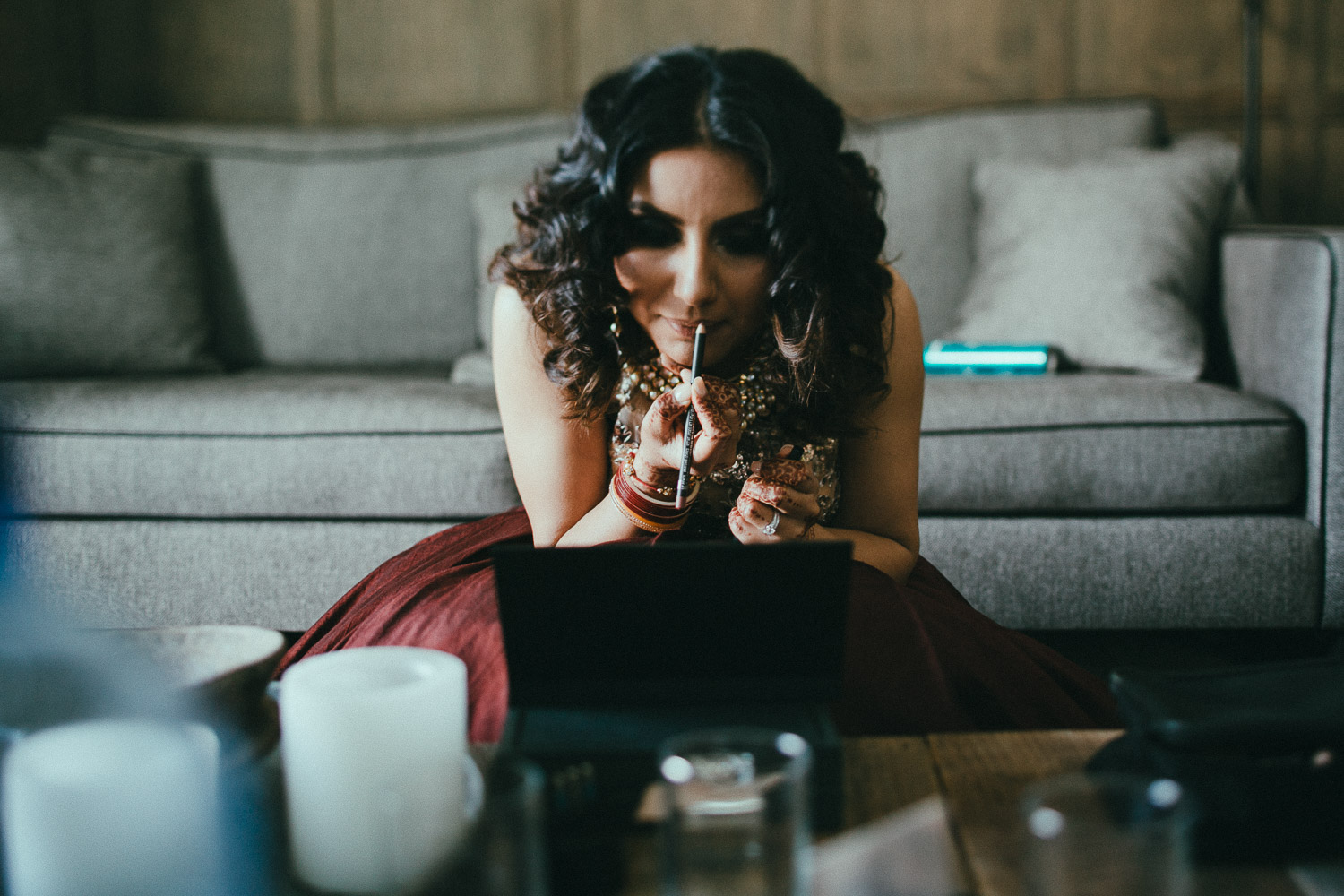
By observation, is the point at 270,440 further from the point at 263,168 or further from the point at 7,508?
the point at 263,168

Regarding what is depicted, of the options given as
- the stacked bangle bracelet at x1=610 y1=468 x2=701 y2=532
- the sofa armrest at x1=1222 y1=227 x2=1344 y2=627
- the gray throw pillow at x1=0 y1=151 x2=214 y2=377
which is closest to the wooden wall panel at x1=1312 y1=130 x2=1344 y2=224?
the sofa armrest at x1=1222 y1=227 x2=1344 y2=627

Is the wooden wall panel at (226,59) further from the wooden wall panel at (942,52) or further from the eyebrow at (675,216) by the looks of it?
the eyebrow at (675,216)

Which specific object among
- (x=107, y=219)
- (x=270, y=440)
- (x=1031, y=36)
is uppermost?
(x=1031, y=36)

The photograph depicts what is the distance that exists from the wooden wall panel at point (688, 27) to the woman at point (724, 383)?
1.73 metres

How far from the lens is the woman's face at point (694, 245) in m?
1.05

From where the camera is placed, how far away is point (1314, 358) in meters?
1.71

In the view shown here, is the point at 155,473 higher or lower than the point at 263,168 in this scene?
lower

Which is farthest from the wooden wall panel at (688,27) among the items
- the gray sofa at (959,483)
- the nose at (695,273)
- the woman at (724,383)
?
the nose at (695,273)

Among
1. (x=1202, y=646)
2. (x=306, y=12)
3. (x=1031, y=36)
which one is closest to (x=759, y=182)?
(x=1202, y=646)

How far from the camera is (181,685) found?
0.56 m

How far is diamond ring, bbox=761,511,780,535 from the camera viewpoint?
986mm

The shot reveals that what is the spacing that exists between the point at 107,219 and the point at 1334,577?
238cm

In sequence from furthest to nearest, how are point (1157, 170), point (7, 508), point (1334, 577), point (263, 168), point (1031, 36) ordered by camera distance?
point (1031, 36) → point (263, 168) → point (1157, 170) → point (7, 508) → point (1334, 577)

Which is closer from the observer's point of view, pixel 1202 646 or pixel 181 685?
pixel 181 685
